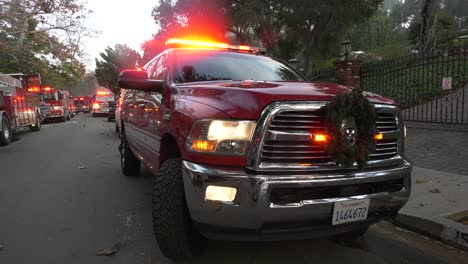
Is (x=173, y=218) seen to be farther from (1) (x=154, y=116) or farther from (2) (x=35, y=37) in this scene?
(2) (x=35, y=37)

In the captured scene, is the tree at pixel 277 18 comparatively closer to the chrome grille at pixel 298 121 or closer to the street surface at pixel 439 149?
the street surface at pixel 439 149

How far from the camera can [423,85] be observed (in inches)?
518

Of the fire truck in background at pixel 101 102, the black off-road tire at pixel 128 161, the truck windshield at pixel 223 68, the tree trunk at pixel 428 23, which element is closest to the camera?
the truck windshield at pixel 223 68

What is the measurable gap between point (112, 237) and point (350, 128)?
2.62 m

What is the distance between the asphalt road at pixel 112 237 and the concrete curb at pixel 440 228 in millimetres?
111

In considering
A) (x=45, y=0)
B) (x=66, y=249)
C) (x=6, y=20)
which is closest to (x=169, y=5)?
(x=45, y=0)

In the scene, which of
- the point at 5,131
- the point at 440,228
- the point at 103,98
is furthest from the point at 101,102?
the point at 440,228

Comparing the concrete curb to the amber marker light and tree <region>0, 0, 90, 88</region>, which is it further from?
tree <region>0, 0, 90, 88</region>

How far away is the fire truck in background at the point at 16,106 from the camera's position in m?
13.7

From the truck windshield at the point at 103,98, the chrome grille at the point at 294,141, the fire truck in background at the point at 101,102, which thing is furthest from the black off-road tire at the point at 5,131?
the truck windshield at the point at 103,98

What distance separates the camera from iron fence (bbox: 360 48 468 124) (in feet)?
33.7

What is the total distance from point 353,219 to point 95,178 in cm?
510

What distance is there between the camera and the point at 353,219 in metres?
3.08

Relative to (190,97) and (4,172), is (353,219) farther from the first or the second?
(4,172)
